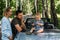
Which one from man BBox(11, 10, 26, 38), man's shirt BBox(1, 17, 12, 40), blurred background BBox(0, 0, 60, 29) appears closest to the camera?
man's shirt BBox(1, 17, 12, 40)

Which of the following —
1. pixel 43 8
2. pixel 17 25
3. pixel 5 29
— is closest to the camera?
pixel 5 29

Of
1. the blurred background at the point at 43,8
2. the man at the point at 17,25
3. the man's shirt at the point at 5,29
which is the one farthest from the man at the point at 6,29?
the blurred background at the point at 43,8

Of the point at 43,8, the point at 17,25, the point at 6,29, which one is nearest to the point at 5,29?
the point at 6,29

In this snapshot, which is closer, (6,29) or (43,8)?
(6,29)

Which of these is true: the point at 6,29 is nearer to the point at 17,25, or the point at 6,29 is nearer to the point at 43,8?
the point at 17,25

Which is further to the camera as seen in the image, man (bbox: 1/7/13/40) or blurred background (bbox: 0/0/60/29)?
blurred background (bbox: 0/0/60/29)

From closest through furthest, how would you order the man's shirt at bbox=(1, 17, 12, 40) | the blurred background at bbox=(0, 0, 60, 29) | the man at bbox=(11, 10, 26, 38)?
1. the man's shirt at bbox=(1, 17, 12, 40)
2. the man at bbox=(11, 10, 26, 38)
3. the blurred background at bbox=(0, 0, 60, 29)

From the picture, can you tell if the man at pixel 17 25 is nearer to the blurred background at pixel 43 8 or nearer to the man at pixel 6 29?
the man at pixel 6 29

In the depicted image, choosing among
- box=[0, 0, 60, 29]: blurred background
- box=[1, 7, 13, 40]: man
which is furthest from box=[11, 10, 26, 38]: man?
box=[0, 0, 60, 29]: blurred background

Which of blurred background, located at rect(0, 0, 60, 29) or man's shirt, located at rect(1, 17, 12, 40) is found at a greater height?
man's shirt, located at rect(1, 17, 12, 40)

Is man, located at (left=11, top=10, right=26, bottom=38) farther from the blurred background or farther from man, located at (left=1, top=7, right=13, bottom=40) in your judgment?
the blurred background

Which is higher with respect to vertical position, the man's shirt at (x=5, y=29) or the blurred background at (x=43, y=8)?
the man's shirt at (x=5, y=29)

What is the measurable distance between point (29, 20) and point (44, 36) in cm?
702

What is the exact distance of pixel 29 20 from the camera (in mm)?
13594
